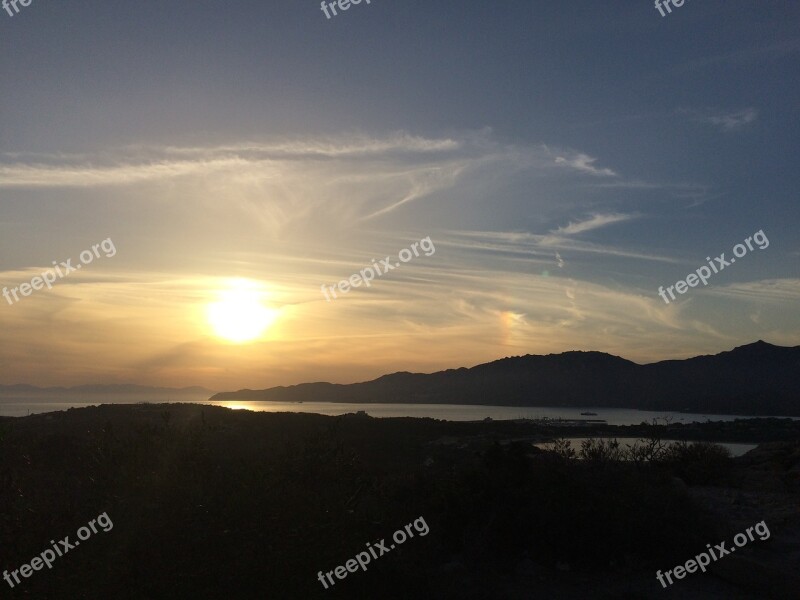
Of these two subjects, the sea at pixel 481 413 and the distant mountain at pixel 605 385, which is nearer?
the sea at pixel 481 413

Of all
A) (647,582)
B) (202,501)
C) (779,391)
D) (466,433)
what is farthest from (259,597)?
(779,391)

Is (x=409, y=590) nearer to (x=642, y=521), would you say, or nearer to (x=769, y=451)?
(x=642, y=521)

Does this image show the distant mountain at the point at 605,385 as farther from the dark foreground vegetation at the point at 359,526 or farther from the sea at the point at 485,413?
the dark foreground vegetation at the point at 359,526

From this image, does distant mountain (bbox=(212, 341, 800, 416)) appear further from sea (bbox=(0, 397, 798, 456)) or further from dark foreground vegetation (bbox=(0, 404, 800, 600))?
dark foreground vegetation (bbox=(0, 404, 800, 600))

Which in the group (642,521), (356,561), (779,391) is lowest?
(779,391)

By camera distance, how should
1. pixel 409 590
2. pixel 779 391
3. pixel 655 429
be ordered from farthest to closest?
1. pixel 779 391
2. pixel 655 429
3. pixel 409 590

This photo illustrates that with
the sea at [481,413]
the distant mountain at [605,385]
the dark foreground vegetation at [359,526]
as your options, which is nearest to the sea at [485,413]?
the sea at [481,413]

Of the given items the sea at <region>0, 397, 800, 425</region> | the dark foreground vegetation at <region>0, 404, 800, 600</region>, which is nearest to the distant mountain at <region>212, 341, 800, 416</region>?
the sea at <region>0, 397, 800, 425</region>

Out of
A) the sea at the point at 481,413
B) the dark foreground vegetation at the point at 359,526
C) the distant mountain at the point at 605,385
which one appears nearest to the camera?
the dark foreground vegetation at the point at 359,526
